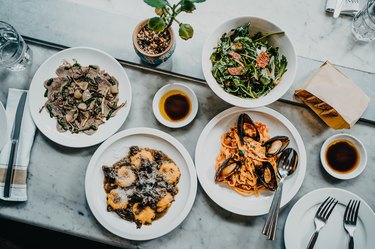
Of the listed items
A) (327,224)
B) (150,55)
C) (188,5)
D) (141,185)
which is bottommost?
(327,224)

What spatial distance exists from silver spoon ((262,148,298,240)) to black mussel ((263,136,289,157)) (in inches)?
1.2

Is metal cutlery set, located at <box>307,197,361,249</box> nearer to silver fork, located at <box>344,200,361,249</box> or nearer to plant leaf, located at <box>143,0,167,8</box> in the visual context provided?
silver fork, located at <box>344,200,361,249</box>

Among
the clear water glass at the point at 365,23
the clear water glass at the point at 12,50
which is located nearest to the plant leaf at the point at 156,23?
the clear water glass at the point at 12,50

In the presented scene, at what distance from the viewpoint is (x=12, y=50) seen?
79.0 inches

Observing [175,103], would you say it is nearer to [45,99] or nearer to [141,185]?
[141,185]

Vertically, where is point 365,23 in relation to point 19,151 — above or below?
above

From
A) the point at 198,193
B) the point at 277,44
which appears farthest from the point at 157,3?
A: the point at 198,193

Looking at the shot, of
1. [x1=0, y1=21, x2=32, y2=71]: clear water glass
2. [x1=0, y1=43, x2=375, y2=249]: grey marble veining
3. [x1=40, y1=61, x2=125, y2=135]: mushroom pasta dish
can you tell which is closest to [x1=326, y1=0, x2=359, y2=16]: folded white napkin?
[x1=0, y1=43, x2=375, y2=249]: grey marble veining

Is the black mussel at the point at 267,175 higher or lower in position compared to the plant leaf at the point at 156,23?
lower

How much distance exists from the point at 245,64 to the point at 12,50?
1.34m

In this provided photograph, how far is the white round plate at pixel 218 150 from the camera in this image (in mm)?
1882

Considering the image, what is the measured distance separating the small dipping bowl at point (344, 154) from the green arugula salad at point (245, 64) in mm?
493

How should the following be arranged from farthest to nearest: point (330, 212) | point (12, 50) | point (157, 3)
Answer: point (12, 50)
point (330, 212)
point (157, 3)

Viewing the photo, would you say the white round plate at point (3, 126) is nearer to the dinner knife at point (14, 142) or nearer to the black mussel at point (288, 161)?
the dinner knife at point (14, 142)
